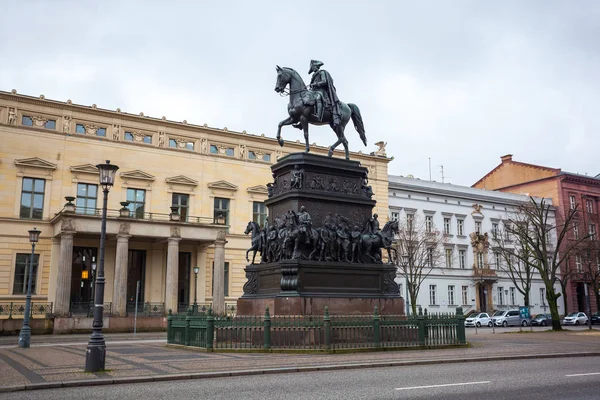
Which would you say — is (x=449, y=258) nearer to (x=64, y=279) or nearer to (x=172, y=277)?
(x=172, y=277)

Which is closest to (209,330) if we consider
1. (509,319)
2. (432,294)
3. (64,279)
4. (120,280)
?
(64,279)

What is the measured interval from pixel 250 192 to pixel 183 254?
28.4 ft

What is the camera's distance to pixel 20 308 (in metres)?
39.8

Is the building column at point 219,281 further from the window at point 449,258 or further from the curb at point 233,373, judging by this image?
the curb at point 233,373

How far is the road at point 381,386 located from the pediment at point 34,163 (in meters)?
37.3

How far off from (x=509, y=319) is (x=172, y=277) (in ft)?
104

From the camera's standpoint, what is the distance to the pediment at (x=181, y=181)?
1960 inches

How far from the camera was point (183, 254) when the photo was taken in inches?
1955

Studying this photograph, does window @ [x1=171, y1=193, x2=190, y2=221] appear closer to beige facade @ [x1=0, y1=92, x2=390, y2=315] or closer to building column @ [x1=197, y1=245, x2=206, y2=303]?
beige facade @ [x1=0, y1=92, x2=390, y2=315]

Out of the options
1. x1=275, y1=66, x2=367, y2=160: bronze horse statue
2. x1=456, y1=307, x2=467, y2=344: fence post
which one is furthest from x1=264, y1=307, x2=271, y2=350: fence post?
x1=275, y1=66, x2=367, y2=160: bronze horse statue

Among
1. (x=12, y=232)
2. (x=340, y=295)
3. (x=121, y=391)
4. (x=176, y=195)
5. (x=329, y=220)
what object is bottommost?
(x=121, y=391)

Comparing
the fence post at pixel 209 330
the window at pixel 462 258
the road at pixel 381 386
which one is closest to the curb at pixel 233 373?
the road at pixel 381 386

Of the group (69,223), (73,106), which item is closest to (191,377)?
(69,223)

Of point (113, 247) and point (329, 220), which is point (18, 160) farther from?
point (329, 220)
